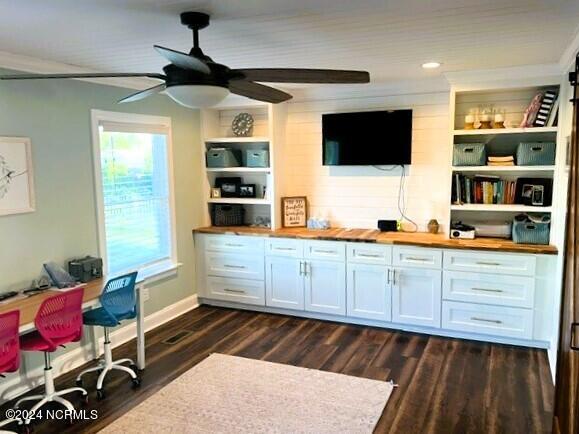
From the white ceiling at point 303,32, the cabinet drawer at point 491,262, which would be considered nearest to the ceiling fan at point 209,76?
the white ceiling at point 303,32

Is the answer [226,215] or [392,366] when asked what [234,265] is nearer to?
[226,215]

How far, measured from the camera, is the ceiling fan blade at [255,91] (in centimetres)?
243

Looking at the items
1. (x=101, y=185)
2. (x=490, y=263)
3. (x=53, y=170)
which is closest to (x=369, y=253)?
(x=490, y=263)

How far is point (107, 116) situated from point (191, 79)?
A: 83.7 inches

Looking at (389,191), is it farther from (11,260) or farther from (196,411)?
(11,260)

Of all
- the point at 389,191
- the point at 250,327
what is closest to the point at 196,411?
the point at 250,327

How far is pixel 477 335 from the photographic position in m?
4.13

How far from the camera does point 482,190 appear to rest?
4.25m

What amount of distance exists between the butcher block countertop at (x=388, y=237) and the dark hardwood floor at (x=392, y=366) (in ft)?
2.83

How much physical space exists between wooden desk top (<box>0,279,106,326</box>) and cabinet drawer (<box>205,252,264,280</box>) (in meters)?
1.65

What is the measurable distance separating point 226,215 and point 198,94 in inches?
122

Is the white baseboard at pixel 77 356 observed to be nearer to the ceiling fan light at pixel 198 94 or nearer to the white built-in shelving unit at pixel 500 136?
the ceiling fan light at pixel 198 94

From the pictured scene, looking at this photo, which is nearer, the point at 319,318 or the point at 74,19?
the point at 74,19

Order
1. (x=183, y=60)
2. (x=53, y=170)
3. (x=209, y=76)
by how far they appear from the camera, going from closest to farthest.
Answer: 1. (x=183, y=60)
2. (x=209, y=76)
3. (x=53, y=170)
